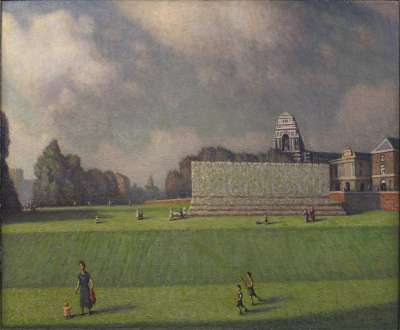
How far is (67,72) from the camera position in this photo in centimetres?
806

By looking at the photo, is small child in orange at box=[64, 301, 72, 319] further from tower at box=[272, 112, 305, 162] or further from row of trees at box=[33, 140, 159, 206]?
tower at box=[272, 112, 305, 162]

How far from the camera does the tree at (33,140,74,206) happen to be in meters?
7.88

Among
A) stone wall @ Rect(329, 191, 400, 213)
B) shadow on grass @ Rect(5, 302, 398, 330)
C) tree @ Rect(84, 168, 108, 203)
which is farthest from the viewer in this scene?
stone wall @ Rect(329, 191, 400, 213)

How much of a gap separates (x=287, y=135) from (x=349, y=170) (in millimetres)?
1209

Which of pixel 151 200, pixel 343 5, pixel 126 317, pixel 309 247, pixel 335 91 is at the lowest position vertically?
pixel 126 317

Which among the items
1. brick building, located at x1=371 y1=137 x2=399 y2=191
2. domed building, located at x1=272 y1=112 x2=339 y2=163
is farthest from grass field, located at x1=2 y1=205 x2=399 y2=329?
domed building, located at x1=272 y1=112 x2=339 y2=163

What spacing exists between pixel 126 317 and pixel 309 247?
9.71ft

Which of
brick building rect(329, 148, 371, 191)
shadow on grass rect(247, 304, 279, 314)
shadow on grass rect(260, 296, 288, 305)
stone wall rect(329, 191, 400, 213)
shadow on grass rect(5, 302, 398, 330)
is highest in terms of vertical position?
brick building rect(329, 148, 371, 191)

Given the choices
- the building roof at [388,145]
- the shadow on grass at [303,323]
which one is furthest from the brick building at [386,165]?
the shadow on grass at [303,323]

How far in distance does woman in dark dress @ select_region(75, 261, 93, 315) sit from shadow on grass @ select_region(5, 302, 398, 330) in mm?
288

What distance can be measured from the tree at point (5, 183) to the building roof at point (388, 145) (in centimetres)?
570

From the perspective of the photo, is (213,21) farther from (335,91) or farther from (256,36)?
(335,91)

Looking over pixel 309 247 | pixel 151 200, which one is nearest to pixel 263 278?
pixel 309 247

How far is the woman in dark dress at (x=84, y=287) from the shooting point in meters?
7.29
